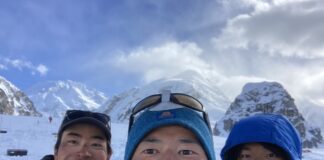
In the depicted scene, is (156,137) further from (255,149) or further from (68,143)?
(68,143)

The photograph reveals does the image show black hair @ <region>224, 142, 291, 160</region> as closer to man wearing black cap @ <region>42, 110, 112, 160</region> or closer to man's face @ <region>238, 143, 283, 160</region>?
man's face @ <region>238, 143, 283, 160</region>

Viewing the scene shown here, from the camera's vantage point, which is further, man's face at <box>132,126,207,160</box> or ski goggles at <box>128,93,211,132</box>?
ski goggles at <box>128,93,211,132</box>

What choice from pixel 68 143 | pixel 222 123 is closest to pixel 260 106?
pixel 222 123

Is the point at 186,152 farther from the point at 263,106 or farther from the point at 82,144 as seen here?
the point at 263,106

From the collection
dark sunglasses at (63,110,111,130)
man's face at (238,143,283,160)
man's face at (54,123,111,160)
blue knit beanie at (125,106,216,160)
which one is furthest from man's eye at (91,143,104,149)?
man's face at (238,143,283,160)

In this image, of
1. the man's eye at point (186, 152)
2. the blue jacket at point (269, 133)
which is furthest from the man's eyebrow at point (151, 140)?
the blue jacket at point (269, 133)

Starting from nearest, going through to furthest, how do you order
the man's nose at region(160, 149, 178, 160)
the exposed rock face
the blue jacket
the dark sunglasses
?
the man's nose at region(160, 149, 178, 160)
the blue jacket
the dark sunglasses
the exposed rock face

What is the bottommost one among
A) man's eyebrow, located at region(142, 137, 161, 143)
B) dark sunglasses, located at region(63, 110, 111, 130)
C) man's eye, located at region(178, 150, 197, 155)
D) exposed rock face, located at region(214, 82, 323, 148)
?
man's eye, located at region(178, 150, 197, 155)

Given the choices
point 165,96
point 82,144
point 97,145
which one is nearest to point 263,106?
point 97,145
